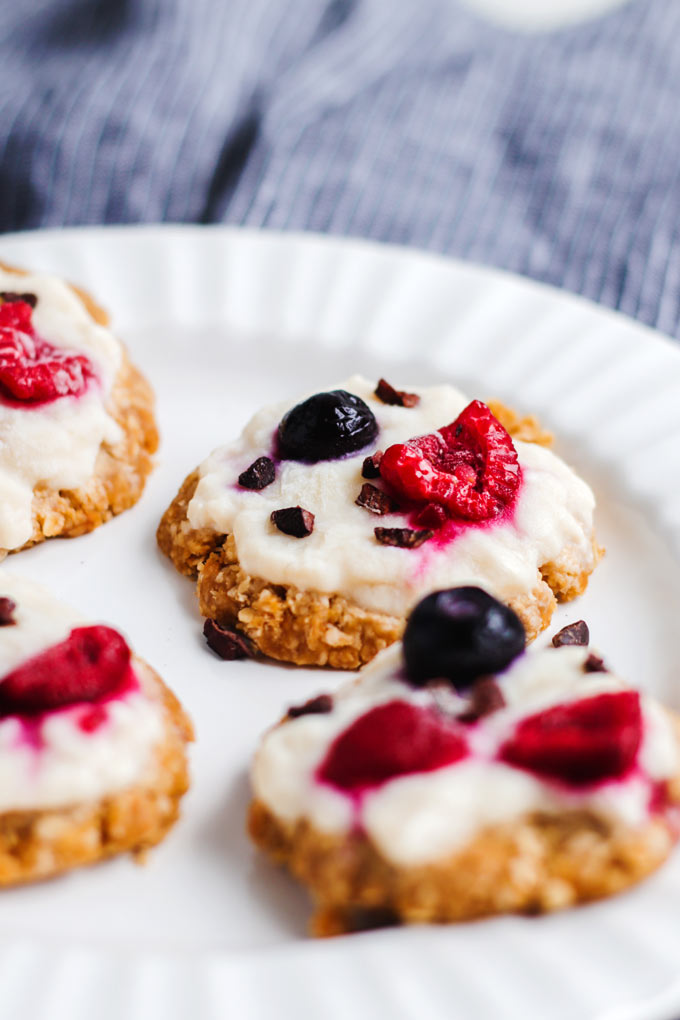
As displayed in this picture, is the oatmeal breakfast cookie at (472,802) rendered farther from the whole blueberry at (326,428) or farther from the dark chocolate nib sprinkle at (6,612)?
the whole blueberry at (326,428)

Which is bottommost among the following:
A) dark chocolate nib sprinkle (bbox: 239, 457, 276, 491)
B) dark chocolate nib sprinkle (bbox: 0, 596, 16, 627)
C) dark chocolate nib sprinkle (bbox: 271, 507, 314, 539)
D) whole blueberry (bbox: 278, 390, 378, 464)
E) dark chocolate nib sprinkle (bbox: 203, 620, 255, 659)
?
dark chocolate nib sprinkle (bbox: 203, 620, 255, 659)

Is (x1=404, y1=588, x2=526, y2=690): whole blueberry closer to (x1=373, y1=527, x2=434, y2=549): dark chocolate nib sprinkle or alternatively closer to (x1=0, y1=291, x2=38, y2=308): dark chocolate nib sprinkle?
(x1=373, y1=527, x2=434, y2=549): dark chocolate nib sprinkle

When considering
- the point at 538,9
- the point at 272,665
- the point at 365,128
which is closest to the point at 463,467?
the point at 272,665

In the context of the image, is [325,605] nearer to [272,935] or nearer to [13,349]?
[272,935]

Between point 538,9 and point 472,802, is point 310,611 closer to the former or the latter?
point 472,802

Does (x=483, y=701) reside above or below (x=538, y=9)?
below

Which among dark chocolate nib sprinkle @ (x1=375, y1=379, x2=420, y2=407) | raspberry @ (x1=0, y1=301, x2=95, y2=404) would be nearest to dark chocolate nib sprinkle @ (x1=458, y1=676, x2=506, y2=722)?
dark chocolate nib sprinkle @ (x1=375, y1=379, x2=420, y2=407)

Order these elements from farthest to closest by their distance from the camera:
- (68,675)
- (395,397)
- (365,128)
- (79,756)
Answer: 1. (365,128)
2. (395,397)
3. (68,675)
4. (79,756)
